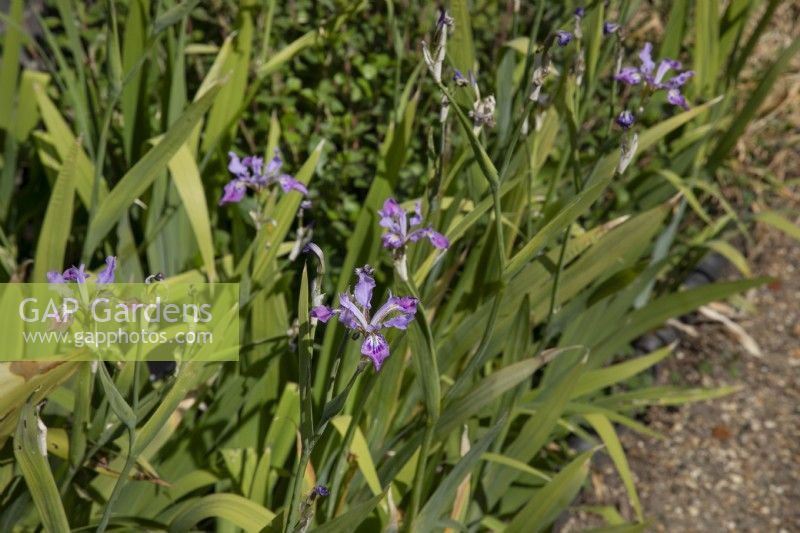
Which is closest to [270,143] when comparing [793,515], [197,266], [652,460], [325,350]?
[197,266]

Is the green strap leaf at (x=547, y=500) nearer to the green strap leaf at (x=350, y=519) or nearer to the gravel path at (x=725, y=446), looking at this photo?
the green strap leaf at (x=350, y=519)

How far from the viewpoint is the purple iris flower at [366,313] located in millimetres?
994

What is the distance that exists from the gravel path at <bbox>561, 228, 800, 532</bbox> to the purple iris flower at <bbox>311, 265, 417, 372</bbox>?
1466 millimetres

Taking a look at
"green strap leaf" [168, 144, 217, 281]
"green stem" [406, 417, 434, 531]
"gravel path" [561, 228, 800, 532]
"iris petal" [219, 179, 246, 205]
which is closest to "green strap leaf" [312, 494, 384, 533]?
"green stem" [406, 417, 434, 531]

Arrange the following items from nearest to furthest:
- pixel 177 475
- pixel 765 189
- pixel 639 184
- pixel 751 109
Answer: pixel 177 475
pixel 751 109
pixel 639 184
pixel 765 189

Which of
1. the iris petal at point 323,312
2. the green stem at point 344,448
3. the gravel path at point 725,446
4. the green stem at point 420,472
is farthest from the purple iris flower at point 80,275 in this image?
the gravel path at point 725,446

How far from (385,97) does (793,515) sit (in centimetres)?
151

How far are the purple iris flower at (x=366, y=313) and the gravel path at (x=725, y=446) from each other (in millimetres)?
1466

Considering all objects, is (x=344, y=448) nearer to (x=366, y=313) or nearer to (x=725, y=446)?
(x=366, y=313)

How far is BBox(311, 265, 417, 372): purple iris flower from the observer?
99 cm

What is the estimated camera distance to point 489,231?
6.09 feet

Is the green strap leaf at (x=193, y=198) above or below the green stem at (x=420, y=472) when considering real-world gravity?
above

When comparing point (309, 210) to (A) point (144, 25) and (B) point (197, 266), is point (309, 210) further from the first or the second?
(A) point (144, 25)

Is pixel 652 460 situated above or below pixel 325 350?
below
